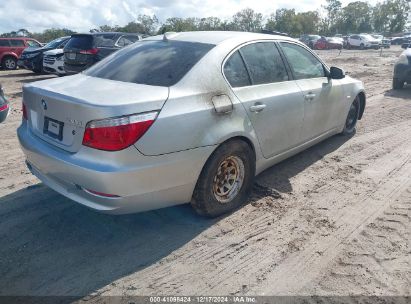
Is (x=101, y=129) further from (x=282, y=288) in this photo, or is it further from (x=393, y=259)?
(x=393, y=259)

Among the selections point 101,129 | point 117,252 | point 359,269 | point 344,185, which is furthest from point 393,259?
point 101,129

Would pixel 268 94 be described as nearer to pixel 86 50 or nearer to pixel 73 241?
pixel 73 241

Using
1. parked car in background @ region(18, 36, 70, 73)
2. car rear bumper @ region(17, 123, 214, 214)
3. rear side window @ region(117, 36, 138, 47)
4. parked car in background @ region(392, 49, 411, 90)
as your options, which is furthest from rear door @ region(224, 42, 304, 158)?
parked car in background @ region(18, 36, 70, 73)

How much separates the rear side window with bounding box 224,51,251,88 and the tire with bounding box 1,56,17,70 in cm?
1797

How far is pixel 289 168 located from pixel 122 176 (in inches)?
107

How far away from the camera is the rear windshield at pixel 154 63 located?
3.19 m

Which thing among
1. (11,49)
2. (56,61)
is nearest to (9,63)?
(11,49)

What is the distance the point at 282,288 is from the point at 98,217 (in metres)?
1.85

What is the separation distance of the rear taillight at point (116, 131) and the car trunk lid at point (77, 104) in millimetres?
44

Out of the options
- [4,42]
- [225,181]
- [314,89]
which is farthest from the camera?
[4,42]

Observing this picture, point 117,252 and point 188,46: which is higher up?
point 188,46

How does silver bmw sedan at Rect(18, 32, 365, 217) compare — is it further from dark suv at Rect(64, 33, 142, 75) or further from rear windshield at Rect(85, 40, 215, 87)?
dark suv at Rect(64, 33, 142, 75)

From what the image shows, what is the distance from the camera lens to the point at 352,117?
612 cm

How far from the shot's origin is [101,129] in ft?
8.57
